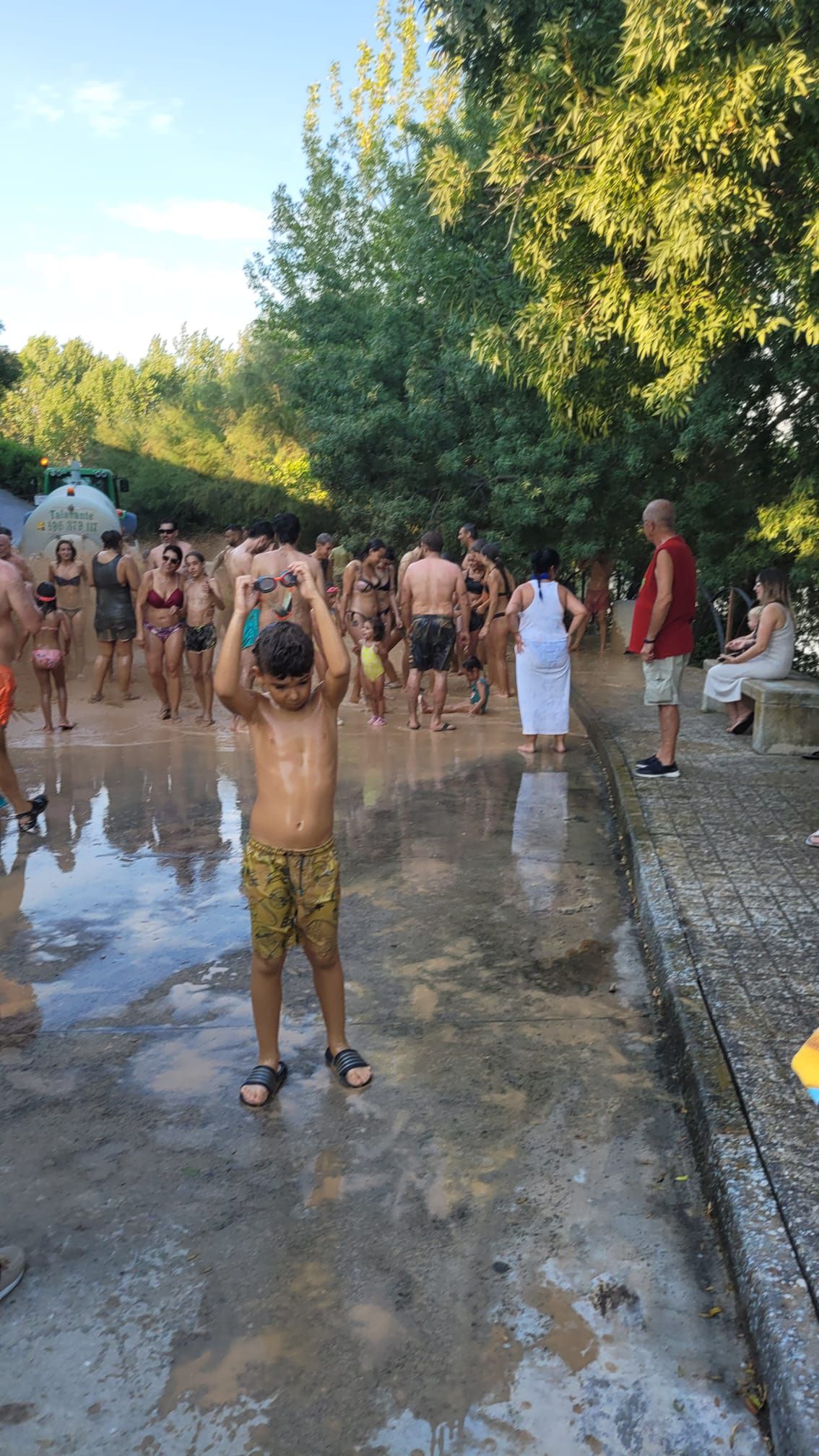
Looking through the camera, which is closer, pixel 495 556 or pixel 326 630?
pixel 326 630

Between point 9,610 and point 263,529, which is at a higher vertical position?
point 263,529

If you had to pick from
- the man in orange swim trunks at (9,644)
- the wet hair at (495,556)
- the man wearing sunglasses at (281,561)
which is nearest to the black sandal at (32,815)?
the man in orange swim trunks at (9,644)

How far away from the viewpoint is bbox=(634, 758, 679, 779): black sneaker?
8.42 meters

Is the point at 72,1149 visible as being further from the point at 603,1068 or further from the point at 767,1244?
the point at 767,1244

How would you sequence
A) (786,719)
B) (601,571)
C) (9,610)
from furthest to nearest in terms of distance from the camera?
(601,571) → (786,719) → (9,610)

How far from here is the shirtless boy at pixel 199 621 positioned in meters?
12.4

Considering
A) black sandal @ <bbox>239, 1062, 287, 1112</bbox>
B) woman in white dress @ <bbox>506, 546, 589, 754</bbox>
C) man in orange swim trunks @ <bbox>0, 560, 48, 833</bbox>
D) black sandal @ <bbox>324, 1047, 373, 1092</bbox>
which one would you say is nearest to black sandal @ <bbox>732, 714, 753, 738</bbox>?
woman in white dress @ <bbox>506, 546, 589, 754</bbox>

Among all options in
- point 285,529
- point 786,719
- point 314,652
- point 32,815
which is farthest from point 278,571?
point 314,652

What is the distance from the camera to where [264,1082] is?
419 centimetres

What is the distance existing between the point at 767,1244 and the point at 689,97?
5.90 metres

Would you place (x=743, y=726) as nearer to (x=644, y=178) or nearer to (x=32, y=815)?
(x=644, y=178)

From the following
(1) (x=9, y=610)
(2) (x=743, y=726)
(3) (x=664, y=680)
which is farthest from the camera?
(2) (x=743, y=726)

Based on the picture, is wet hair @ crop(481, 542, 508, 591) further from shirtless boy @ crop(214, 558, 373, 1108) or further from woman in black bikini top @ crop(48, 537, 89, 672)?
shirtless boy @ crop(214, 558, 373, 1108)

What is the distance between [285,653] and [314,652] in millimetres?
165
